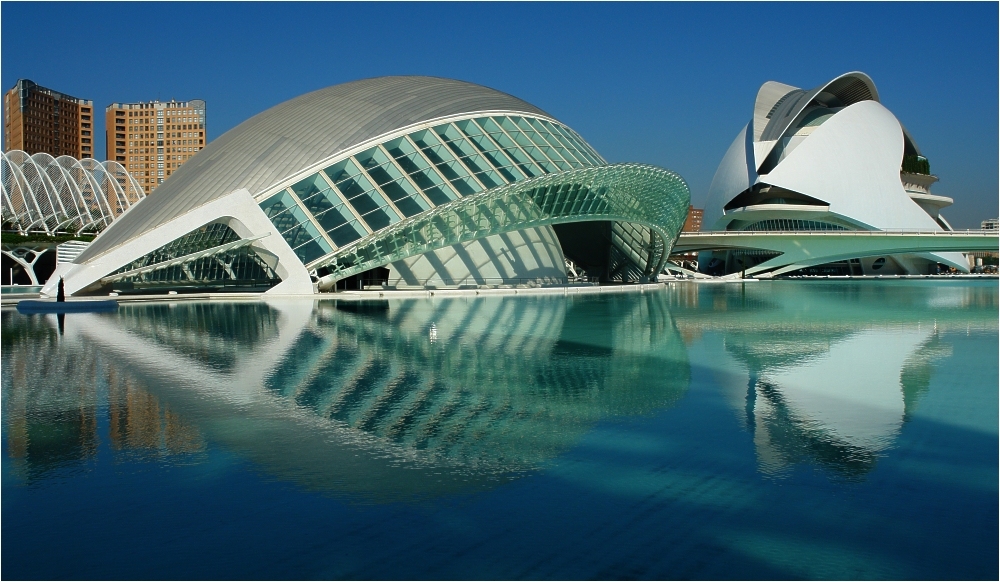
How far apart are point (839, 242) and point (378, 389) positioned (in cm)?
6351

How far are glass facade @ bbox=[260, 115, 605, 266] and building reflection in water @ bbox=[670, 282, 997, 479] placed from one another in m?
13.0

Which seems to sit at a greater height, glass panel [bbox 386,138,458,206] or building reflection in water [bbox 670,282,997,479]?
glass panel [bbox 386,138,458,206]

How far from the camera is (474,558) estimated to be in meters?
4.77

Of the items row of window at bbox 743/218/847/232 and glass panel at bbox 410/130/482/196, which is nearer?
glass panel at bbox 410/130/482/196

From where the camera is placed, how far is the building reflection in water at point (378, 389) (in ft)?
22.7

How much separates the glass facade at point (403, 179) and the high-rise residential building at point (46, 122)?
11578 centimetres

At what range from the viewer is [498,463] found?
6773mm

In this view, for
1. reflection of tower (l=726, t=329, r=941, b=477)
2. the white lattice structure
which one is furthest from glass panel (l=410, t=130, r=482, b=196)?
the white lattice structure

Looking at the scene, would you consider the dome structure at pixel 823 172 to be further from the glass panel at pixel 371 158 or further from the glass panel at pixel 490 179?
the glass panel at pixel 371 158

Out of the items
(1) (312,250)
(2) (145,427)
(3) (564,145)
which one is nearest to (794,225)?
(3) (564,145)

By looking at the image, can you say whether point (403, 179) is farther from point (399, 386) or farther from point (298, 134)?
point (399, 386)

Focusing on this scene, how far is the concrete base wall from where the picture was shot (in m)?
37.4

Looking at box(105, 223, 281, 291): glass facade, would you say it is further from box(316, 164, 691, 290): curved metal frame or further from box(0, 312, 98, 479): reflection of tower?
box(0, 312, 98, 479): reflection of tower

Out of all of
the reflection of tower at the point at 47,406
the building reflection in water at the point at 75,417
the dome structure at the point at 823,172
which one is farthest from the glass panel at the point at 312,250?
the dome structure at the point at 823,172
